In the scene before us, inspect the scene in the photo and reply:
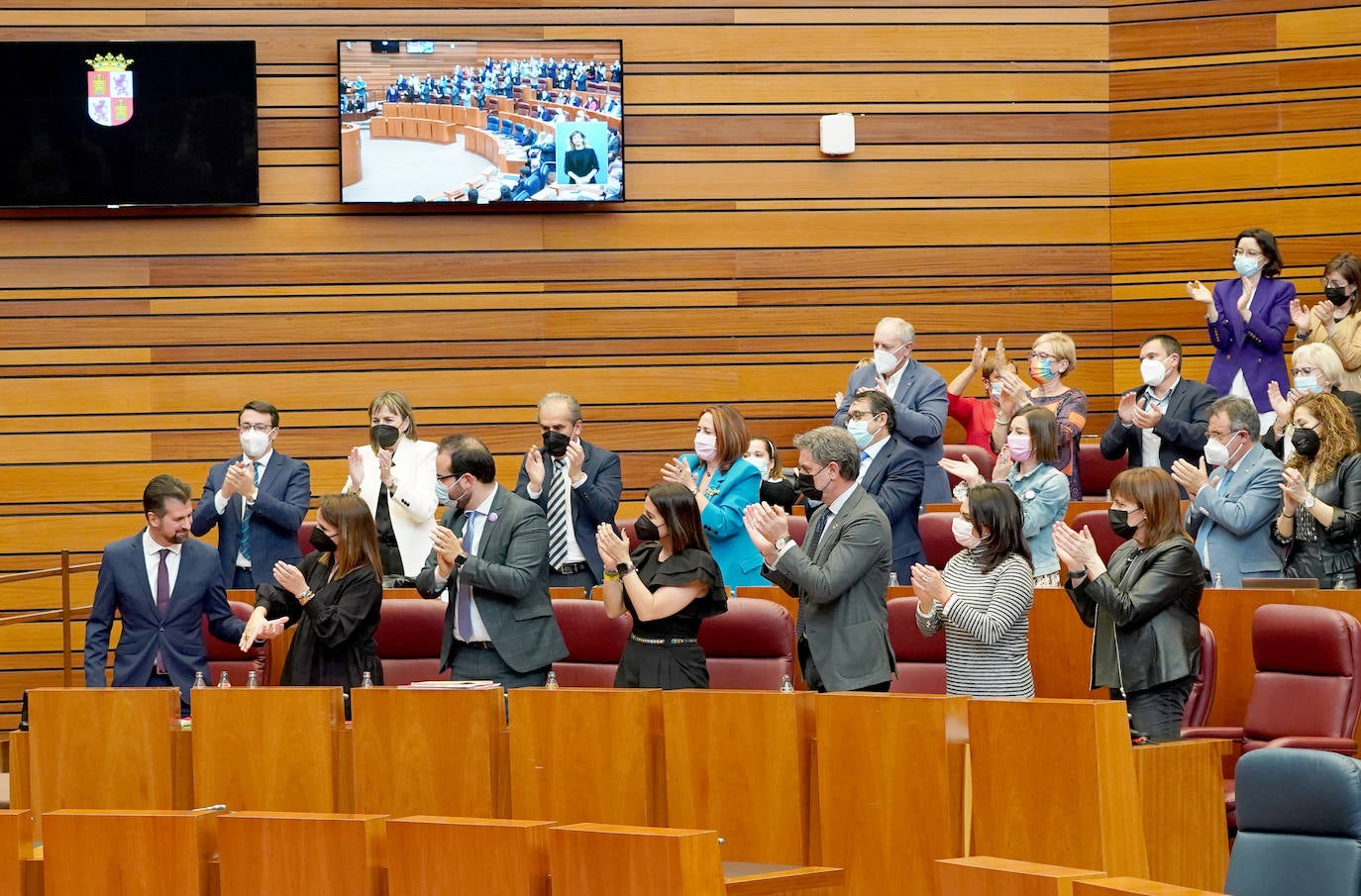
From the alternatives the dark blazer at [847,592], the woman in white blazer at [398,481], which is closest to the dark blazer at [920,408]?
the woman in white blazer at [398,481]

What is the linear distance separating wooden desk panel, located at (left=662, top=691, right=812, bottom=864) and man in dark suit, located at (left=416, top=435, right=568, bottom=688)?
792 mm

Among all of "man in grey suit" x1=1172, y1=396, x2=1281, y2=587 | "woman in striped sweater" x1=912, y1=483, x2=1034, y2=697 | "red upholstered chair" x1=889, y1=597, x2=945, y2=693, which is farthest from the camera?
"man in grey suit" x1=1172, y1=396, x2=1281, y2=587

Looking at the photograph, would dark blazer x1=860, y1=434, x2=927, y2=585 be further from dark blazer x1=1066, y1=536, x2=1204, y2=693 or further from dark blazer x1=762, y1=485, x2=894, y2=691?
dark blazer x1=1066, y1=536, x2=1204, y2=693

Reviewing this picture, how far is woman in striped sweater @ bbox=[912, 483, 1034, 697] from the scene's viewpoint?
12.4 ft

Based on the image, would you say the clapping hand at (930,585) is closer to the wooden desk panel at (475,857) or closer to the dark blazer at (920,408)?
the wooden desk panel at (475,857)

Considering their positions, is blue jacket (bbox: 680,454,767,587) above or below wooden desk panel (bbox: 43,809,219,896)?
above

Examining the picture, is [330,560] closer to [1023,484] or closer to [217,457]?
[1023,484]

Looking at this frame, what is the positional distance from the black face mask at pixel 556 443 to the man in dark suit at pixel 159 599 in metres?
1.10

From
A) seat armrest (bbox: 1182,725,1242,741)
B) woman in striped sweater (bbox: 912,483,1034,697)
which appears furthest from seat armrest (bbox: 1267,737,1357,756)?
woman in striped sweater (bbox: 912,483,1034,697)

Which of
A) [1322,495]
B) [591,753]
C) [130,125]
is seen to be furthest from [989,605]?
[130,125]

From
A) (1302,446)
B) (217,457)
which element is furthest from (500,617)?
(217,457)

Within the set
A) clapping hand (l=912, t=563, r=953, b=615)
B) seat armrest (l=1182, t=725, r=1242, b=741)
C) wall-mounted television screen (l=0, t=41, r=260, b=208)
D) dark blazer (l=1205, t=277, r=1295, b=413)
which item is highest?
wall-mounted television screen (l=0, t=41, r=260, b=208)

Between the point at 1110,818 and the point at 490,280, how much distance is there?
4.55 meters

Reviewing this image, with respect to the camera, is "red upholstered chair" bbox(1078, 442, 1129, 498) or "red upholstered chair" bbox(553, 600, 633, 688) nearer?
"red upholstered chair" bbox(553, 600, 633, 688)
